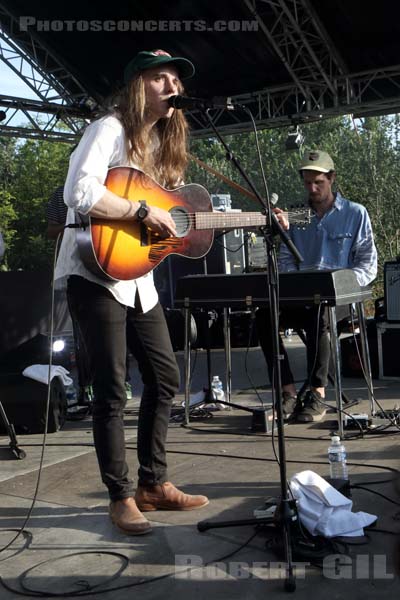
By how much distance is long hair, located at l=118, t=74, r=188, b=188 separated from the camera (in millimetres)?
3184

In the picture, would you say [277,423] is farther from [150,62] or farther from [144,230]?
[150,62]

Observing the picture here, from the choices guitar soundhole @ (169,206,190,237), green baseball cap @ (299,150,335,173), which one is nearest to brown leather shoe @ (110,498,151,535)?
guitar soundhole @ (169,206,190,237)

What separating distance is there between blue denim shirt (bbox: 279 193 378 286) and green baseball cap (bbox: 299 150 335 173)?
0.26m

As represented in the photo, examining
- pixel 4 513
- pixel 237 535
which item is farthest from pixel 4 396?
pixel 237 535

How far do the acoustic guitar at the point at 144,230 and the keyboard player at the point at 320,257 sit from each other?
1.81 metres

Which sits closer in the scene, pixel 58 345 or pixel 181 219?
pixel 181 219

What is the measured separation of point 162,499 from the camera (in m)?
3.34

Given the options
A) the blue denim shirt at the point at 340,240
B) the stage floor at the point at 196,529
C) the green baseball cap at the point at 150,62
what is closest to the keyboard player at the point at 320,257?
the blue denim shirt at the point at 340,240

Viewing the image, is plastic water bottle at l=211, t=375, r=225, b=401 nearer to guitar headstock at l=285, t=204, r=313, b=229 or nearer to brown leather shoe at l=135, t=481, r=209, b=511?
guitar headstock at l=285, t=204, r=313, b=229

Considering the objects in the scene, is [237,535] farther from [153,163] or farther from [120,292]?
[153,163]

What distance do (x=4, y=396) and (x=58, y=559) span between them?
2695 mm

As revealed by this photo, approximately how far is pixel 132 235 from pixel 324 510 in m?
1.44

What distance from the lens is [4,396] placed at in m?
5.33

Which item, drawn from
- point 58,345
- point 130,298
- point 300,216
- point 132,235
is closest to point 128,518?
point 130,298
